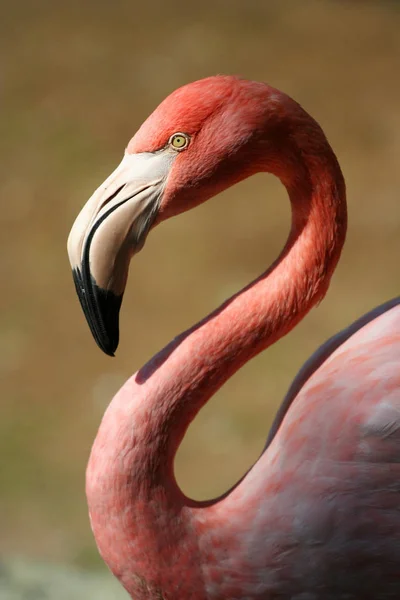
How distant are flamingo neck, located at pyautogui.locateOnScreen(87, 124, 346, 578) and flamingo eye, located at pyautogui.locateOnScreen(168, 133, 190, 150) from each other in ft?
0.60

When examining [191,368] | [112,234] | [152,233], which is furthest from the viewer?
[152,233]

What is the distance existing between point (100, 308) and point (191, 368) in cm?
24

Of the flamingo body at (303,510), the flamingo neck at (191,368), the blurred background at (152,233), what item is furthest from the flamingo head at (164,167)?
the blurred background at (152,233)

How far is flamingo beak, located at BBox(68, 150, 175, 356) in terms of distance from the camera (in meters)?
1.77

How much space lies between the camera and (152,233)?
4.36 meters

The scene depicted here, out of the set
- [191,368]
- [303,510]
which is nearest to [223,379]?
[191,368]

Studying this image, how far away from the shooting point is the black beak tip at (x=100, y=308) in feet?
5.85

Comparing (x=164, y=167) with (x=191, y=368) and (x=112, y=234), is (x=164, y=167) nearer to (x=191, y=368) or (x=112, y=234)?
(x=112, y=234)

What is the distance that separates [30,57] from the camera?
532cm

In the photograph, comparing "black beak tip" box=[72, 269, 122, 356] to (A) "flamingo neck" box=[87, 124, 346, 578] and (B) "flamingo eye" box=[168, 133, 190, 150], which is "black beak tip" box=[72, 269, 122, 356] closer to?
(A) "flamingo neck" box=[87, 124, 346, 578]

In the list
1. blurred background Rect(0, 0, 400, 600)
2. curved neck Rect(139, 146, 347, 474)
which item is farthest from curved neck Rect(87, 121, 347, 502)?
blurred background Rect(0, 0, 400, 600)

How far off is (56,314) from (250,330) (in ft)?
6.93

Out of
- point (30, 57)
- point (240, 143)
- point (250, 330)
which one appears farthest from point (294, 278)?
point (30, 57)

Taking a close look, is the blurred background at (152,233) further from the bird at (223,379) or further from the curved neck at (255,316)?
the curved neck at (255,316)
